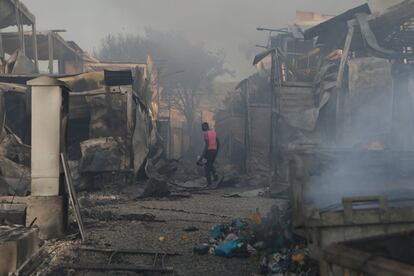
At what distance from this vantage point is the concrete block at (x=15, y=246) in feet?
14.0

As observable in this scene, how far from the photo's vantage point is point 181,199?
433 inches

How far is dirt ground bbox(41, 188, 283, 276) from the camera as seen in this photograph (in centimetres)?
519

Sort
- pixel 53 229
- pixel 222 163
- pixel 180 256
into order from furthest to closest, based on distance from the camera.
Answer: pixel 222 163, pixel 53 229, pixel 180 256

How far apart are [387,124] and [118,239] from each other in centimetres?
757

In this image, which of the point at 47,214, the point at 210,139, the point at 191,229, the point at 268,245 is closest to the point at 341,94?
the point at 210,139

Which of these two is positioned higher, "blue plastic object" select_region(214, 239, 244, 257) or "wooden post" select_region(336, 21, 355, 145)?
"wooden post" select_region(336, 21, 355, 145)

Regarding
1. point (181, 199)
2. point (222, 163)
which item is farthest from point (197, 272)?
point (222, 163)

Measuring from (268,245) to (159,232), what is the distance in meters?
2.18

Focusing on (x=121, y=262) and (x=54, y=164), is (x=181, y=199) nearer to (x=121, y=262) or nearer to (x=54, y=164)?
(x=54, y=164)

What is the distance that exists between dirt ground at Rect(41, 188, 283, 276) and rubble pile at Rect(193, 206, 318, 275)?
0.13 metres

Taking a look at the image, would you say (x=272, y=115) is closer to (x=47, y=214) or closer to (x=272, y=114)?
(x=272, y=114)

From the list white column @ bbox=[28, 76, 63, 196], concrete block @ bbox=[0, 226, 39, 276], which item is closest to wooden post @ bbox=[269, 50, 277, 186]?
white column @ bbox=[28, 76, 63, 196]

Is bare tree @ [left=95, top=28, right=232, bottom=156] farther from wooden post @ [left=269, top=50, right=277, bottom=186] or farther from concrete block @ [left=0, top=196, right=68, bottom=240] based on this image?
concrete block @ [left=0, top=196, right=68, bottom=240]

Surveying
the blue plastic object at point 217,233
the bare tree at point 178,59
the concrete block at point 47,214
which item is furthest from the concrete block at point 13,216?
the bare tree at point 178,59
